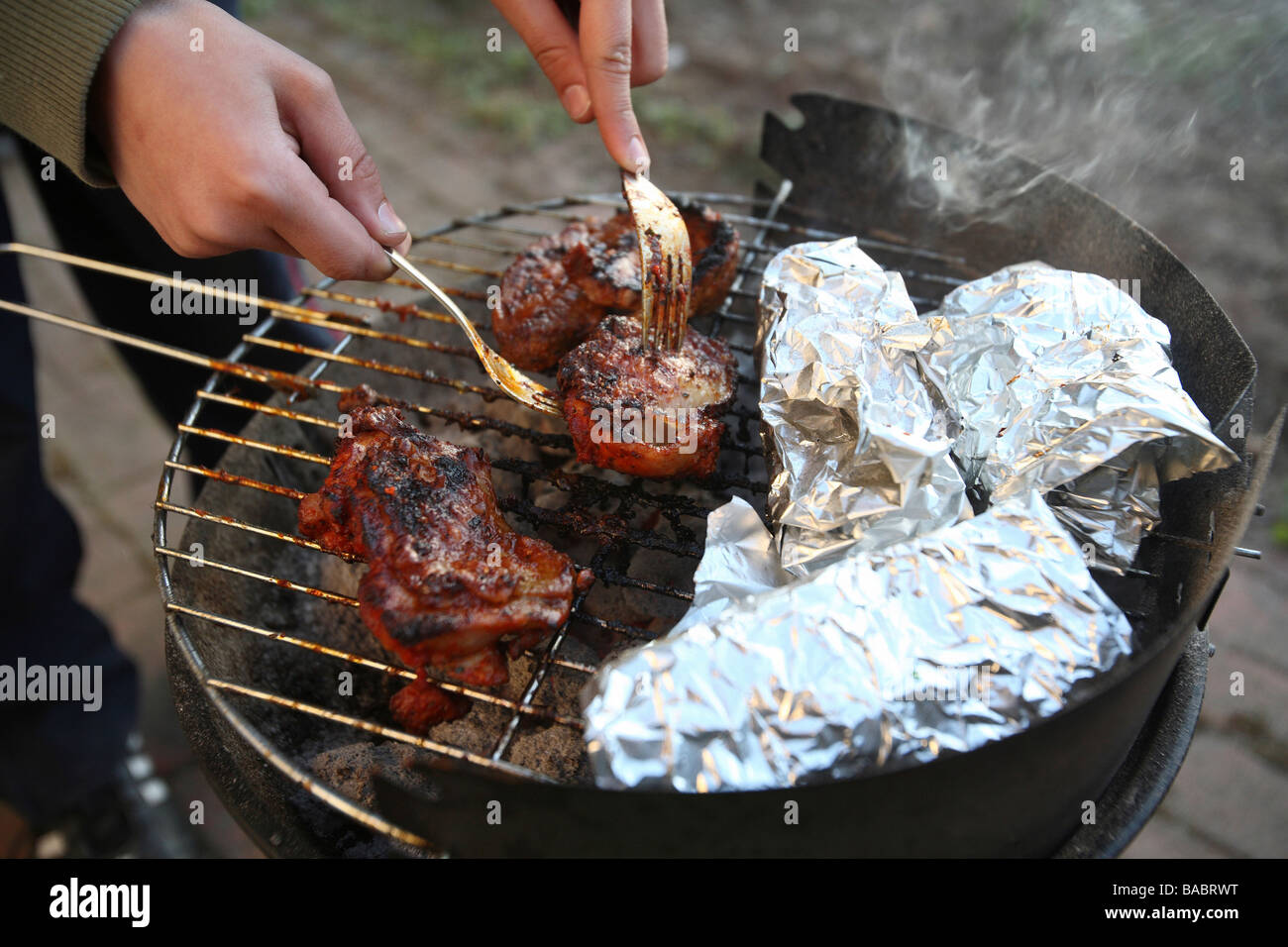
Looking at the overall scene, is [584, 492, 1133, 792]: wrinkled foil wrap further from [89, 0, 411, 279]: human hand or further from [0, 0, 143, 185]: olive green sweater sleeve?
[0, 0, 143, 185]: olive green sweater sleeve

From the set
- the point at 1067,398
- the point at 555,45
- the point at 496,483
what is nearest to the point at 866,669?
the point at 1067,398

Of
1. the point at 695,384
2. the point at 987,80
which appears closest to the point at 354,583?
the point at 695,384

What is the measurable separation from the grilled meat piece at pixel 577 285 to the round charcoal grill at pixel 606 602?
0.20m

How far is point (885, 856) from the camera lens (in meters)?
1.56

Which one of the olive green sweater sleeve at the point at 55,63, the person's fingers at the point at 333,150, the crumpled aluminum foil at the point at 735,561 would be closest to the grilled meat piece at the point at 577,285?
the person's fingers at the point at 333,150

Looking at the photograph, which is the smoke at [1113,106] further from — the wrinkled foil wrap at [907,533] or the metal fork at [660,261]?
the metal fork at [660,261]

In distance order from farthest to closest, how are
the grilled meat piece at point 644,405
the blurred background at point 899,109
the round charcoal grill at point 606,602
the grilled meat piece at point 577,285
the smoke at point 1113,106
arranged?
the blurred background at point 899,109, the smoke at point 1113,106, the grilled meat piece at point 577,285, the grilled meat piece at point 644,405, the round charcoal grill at point 606,602

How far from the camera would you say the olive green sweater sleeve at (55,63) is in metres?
1.84

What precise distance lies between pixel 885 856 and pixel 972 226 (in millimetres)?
2154

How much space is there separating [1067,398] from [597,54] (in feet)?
4.74

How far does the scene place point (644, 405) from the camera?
216 cm

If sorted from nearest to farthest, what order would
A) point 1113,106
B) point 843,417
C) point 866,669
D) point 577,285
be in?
point 866,669
point 843,417
point 577,285
point 1113,106

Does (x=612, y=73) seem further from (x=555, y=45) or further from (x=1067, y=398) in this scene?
(x=1067, y=398)
